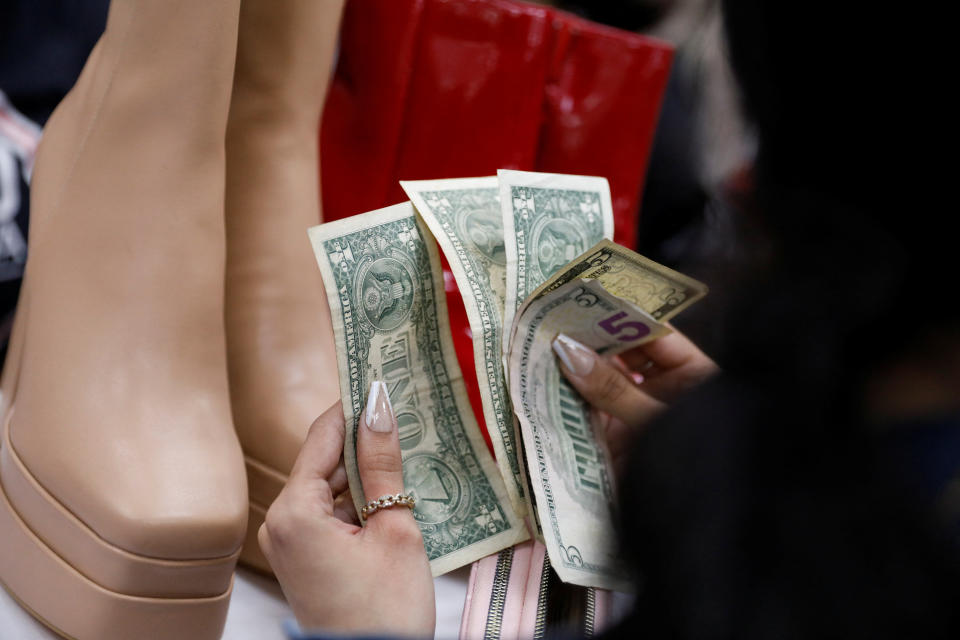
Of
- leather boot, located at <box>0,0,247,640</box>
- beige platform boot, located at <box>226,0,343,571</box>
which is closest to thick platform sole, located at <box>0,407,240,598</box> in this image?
leather boot, located at <box>0,0,247,640</box>

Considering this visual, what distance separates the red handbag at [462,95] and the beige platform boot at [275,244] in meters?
0.11

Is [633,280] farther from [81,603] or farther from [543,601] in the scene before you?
[81,603]

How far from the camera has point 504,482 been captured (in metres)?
0.65

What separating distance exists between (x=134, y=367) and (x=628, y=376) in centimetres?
38

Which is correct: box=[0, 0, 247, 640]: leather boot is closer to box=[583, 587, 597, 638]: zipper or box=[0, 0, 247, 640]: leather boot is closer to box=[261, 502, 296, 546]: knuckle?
box=[261, 502, 296, 546]: knuckle

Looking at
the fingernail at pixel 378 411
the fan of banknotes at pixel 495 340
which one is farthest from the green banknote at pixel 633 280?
the fingernail at pixel 378 411

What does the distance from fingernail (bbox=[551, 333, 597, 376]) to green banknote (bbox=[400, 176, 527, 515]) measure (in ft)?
0.16

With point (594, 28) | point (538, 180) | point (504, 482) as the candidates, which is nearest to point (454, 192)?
point (538, 180)

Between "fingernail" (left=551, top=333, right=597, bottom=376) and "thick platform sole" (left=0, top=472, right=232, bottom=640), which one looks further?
"fingernail" (left=551, top=333, right=597, bottom=376)

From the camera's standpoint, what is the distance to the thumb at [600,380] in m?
0.66

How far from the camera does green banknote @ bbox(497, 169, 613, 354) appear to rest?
2.17 ft

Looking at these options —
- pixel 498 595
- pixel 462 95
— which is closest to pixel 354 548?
pixel 498 595

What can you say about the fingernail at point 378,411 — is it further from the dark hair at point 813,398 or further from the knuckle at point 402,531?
the dark hair at point 813,398

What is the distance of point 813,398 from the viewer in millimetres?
324
